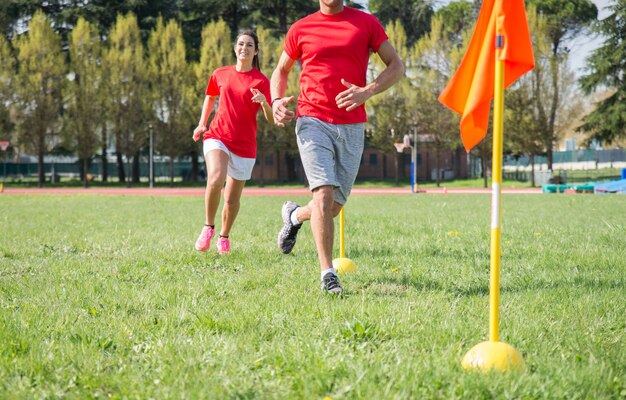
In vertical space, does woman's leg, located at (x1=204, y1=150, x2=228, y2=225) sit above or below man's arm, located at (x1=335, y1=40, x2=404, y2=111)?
below

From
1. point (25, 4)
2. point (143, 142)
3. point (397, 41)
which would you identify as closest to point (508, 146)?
point (397, 41)

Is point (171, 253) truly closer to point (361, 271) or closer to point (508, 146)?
point (361, 271)

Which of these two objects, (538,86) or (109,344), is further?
(538,86)

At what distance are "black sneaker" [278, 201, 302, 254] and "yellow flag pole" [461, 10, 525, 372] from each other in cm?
339

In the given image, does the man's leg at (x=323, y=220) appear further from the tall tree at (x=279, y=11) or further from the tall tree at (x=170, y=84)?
the tall tree at (x=279, y=11)

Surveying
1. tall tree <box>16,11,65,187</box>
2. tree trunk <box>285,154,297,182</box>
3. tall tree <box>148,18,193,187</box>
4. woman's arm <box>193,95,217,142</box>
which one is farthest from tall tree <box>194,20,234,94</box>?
woman's arm <box>193,95,217,142</box>

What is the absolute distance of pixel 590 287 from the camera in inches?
186

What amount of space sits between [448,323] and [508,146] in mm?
39769

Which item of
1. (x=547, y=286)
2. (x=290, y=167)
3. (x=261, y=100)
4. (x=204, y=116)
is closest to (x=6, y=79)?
(x=290, y=167)

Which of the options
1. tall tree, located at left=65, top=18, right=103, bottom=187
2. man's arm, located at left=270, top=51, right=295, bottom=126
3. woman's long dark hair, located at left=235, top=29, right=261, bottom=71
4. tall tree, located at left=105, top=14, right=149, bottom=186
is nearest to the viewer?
man's arm, located at left=270, top=51, right=295, bottom=126

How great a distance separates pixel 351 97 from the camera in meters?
4.59

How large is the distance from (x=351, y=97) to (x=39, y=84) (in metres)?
40.3

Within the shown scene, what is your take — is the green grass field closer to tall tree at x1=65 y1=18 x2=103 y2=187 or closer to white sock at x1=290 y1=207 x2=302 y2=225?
white sock at x1=290 y1=207 x2=302 y2=225

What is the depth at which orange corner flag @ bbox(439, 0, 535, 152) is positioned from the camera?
297 centimetres
